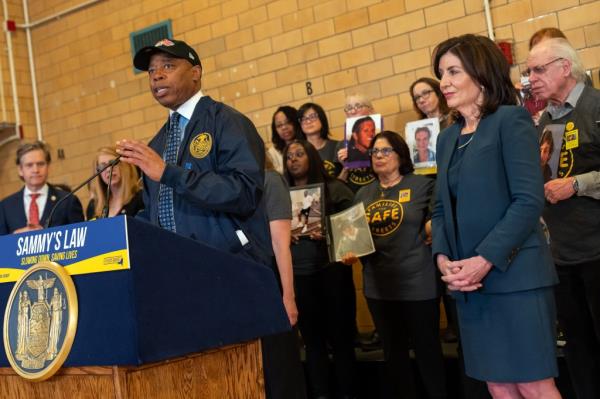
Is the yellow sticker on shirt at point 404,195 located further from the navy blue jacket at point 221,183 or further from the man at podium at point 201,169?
the navy blue jacket at point 221,183

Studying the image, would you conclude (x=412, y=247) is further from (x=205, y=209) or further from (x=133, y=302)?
(x=133, y=302)

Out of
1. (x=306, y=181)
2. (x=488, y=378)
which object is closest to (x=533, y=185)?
(x=488, y=378)

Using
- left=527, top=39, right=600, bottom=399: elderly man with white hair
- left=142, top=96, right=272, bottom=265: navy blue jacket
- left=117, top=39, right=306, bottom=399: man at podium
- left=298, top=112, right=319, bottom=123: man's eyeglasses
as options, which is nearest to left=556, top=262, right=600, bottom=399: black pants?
left=527, top=39, right=600, bottom=399: elderly man with white hair

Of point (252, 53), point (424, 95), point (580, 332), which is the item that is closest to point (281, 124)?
point (424, 95)

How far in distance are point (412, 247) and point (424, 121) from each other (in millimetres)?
826

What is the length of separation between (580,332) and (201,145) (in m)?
1.70

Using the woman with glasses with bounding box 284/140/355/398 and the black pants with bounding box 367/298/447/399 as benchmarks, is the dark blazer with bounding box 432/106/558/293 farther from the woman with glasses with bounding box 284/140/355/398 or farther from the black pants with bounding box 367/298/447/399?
the woman with glasses with bounding box 284/140/355/398

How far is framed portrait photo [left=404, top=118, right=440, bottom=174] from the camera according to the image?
4.17 metres

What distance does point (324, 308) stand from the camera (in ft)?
14.1

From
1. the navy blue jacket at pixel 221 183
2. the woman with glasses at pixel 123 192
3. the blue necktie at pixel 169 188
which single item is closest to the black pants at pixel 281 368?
the navy blue jacket at pixel 221 183

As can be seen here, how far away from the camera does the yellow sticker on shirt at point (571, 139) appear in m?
2.85

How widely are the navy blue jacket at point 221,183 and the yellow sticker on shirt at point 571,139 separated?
4.40 feet

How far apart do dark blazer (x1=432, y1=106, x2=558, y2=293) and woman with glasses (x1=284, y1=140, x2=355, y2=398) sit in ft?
6.96

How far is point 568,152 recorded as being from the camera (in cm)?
289
